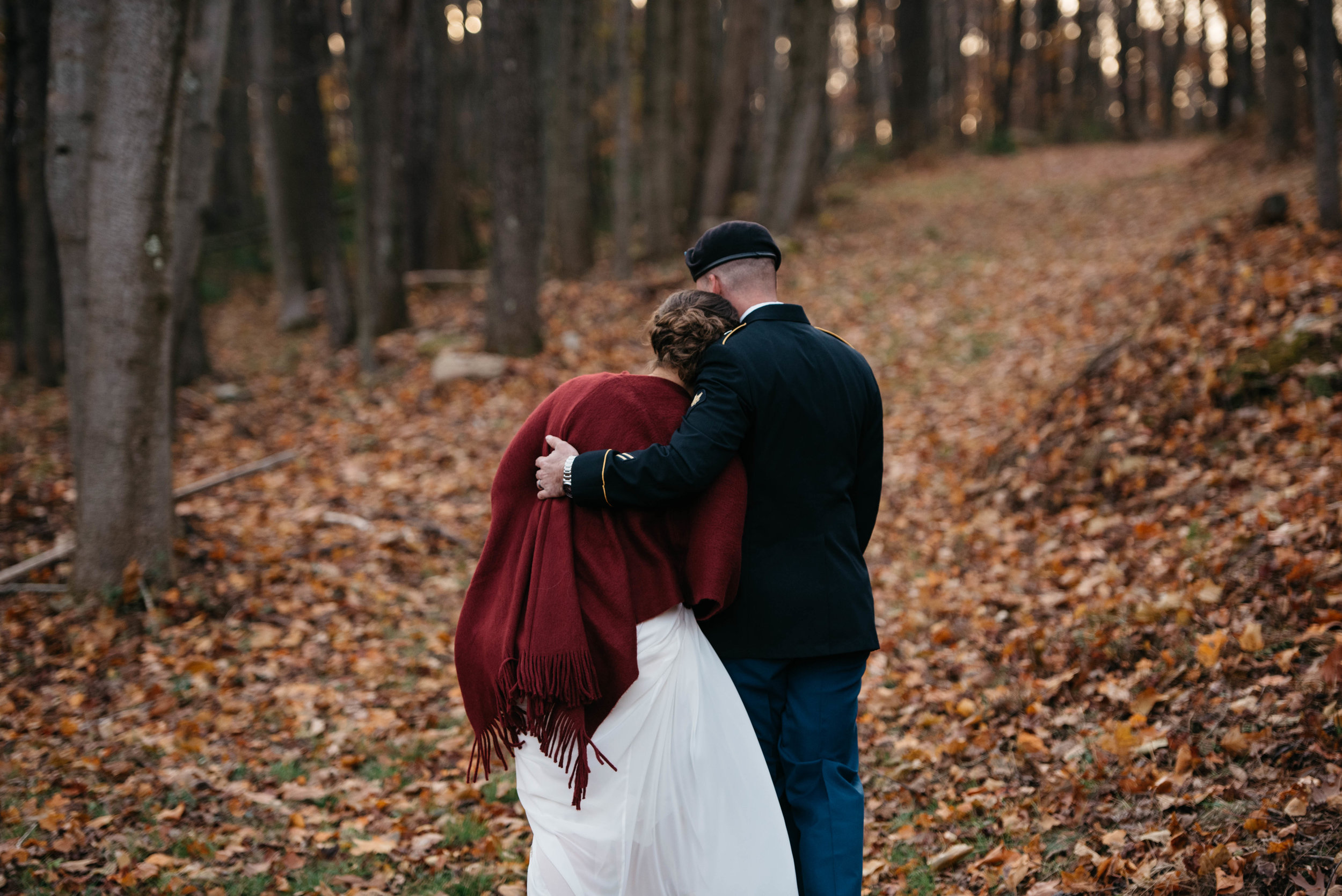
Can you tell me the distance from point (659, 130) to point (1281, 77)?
31.9 feet

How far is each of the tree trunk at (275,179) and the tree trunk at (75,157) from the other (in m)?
7.45

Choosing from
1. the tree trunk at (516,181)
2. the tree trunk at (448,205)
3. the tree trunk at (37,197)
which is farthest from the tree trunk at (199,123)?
the tree trunk at (448,205)

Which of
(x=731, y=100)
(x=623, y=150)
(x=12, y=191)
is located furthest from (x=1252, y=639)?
(x=12, y=191)

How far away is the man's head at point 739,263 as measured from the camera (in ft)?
10.1

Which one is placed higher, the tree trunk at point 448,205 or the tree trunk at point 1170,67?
the tree trunk at point 1170,67

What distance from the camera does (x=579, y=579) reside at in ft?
9.17

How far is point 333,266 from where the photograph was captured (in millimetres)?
14141

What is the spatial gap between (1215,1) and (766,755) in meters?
16.4

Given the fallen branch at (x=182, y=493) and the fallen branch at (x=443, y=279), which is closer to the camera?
the fallen branch at (x=182, y=493)

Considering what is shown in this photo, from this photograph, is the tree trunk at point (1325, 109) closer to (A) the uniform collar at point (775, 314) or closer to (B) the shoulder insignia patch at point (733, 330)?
(A) the uniform collar at point (775, 314)

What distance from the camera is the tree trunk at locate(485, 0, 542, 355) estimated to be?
35.6 feet

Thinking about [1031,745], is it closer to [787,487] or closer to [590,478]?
[787,487]

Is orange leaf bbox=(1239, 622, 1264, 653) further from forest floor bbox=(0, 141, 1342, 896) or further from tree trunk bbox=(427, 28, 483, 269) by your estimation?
tree trunk bbox=(427, 28, 483, 269)

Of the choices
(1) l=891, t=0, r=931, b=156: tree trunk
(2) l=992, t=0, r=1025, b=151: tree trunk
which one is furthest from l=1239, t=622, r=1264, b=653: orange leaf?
(2) l=992, t=0, r=1025, b=151: tree trunk
